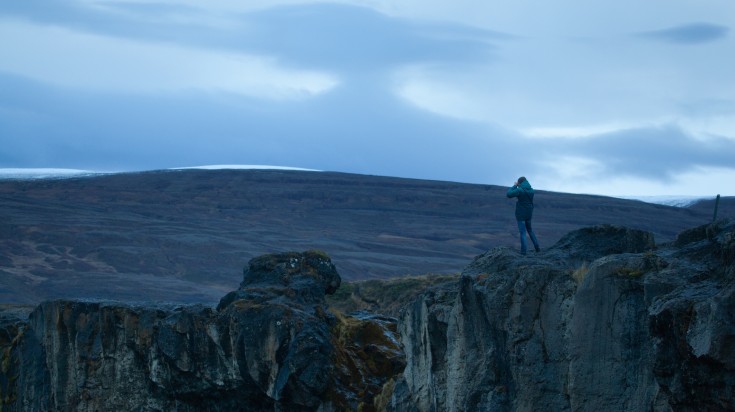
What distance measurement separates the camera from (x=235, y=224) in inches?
4867

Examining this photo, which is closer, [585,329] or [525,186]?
[585,329]

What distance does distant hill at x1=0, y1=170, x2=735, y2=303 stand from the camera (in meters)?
95.1

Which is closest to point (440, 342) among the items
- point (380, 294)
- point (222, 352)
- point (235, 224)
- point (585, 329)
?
point (585, 329)

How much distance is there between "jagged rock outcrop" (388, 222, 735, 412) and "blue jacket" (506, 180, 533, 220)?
1.43 metres

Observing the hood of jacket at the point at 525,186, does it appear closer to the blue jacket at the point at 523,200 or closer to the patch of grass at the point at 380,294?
the blue jacket at the point at 523,200

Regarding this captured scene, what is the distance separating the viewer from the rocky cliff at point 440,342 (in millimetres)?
15797

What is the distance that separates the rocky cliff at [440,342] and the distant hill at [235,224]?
44794mm

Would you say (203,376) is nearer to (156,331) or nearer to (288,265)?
(156,331)

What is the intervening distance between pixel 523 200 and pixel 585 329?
A: 6096mm

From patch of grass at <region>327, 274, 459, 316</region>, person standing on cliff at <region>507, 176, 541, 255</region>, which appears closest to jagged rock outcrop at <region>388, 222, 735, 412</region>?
person standing on cliff at <region>507, 176, 541, 255</region>

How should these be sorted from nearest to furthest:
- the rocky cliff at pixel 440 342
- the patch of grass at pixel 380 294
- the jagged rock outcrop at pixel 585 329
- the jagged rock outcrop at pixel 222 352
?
the jagged rock outcrop at pixel 585 329, the rocky cliff at pixel 440 342, the jagged rock outcrop at pixel 222 352, the patch of grass at pixel 380 294

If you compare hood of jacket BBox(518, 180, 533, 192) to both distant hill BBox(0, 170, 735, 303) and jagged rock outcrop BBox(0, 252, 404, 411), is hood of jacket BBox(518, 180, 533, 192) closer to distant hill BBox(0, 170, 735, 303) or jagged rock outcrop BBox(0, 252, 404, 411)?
jagged rock outcrop BBox(0, 252, 404, 411)

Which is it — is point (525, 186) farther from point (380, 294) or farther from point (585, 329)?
point (380, 294)

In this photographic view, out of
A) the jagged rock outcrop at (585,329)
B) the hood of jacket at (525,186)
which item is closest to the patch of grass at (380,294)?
the hood of jacket at (525,186)
